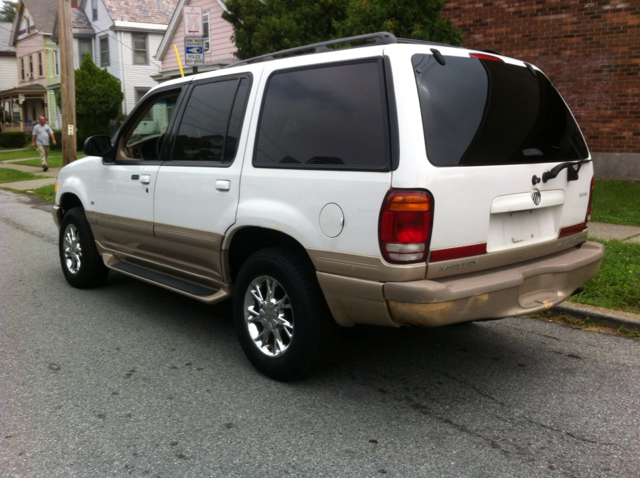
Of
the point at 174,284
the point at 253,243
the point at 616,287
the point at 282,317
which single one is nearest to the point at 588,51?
the point at 616,287

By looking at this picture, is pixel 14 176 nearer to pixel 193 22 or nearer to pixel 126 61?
pixel 193 22

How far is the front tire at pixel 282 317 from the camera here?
382cm

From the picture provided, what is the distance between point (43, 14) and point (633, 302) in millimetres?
44817

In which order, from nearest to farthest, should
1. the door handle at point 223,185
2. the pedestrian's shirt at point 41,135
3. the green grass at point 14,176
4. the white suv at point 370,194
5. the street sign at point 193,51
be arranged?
1. the white suv at point 370,194
2. the door handle at point 223,185
3. the street sign at point 193,51
4. the green grass at point 14,176
5. the pedestrian's shirt at point 41,135

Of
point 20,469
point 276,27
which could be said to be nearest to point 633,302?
point 20,469

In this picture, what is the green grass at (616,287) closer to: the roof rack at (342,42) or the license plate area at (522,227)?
the license plate area at (522,227)

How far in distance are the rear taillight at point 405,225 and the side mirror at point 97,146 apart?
126 inches

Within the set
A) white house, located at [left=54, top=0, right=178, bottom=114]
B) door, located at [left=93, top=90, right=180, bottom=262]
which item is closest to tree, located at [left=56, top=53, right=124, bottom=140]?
white house, located at [left=54, top=0, right=178, bottom=114]

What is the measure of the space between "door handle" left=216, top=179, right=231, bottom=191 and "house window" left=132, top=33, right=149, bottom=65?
109ft

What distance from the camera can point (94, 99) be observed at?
2839 cm

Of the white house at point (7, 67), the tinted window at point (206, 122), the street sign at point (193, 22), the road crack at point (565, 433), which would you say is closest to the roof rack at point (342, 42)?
the tinted window at point (206, 122)

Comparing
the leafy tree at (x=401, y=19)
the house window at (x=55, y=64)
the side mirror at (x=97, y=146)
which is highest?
the house window at (x=55, y=64)

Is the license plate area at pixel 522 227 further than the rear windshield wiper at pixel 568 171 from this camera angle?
No

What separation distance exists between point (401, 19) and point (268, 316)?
273 inches
